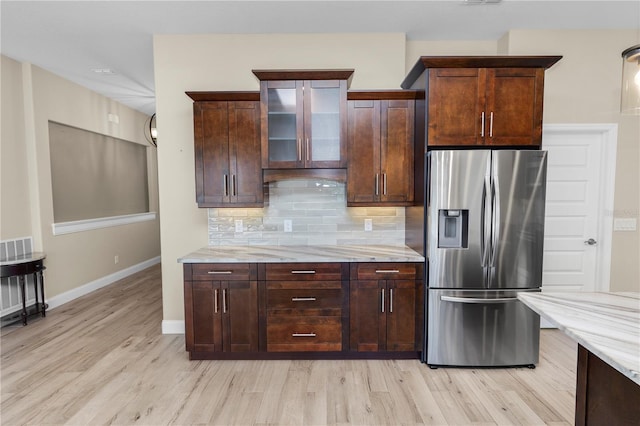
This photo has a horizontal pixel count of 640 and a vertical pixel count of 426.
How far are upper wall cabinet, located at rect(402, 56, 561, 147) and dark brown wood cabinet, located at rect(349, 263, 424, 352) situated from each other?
114 centimetres

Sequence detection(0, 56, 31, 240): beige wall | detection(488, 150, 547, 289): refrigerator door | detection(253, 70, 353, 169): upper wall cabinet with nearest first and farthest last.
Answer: detection(488, 150, 547, 289): refrigerator door → detection(253, 70, 353, 169): upper wall cabinet → detection(0, 56, 31, 240): beige wall

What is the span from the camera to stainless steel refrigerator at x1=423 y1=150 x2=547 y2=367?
2.72 metres

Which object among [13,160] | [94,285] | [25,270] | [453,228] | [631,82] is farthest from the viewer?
[94,285]

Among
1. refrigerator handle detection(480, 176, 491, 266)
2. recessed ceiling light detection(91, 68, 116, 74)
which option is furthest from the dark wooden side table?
refrigerator handle detection(480, 176, 491, 266)

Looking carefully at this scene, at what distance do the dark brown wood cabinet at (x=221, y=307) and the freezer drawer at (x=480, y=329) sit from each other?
5.02 feet

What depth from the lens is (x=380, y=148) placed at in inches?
122

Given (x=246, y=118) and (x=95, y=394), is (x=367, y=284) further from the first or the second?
(x=95, y=394)

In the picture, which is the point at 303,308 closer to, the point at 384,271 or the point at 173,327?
the point at 384,271

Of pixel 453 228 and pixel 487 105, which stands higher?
pixel 487 105

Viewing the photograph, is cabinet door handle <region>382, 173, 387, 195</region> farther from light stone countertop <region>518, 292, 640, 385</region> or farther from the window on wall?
the window on wall

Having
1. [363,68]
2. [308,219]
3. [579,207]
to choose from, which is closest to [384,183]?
[308,219]

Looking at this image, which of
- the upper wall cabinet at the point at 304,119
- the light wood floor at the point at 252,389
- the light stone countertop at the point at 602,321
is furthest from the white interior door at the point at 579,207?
the upper wall cabinet at the point at 304,119

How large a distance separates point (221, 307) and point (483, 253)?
2.25 m

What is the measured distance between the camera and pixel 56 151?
4.50 meters
